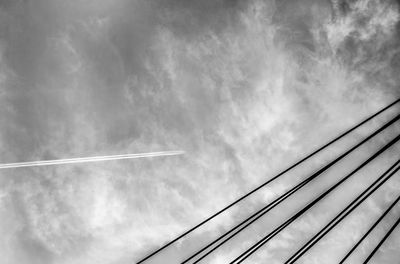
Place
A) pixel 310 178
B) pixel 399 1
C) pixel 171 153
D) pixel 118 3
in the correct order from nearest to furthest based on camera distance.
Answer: pixel 310 178
pixel 399 1
pixel 118 3
pixel 171 153

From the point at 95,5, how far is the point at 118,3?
1415mm

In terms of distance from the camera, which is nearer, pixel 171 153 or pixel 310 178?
pixel 310 178

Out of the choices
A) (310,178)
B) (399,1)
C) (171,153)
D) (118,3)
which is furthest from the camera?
(171,153)

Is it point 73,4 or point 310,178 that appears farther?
point 73,4

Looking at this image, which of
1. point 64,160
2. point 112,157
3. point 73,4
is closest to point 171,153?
point 112,157

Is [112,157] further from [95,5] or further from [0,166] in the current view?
[95,5]

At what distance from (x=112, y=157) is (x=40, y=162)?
5.02 metres

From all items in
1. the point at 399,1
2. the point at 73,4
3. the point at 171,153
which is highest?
the point at 73,4

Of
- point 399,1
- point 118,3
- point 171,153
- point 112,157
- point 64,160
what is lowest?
point 399,1

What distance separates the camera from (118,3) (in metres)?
16.0

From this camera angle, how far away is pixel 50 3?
16.1 m

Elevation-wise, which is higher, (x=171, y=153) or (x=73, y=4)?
(x=73, y=4)

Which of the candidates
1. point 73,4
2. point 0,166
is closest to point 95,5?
point 73,4

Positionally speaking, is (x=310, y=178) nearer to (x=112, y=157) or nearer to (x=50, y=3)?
(x=112, y=157)
